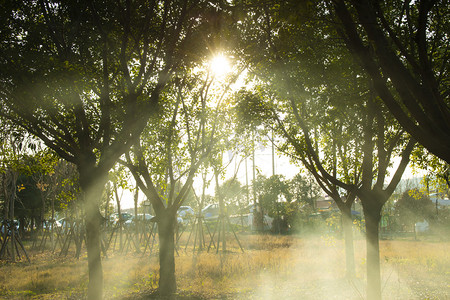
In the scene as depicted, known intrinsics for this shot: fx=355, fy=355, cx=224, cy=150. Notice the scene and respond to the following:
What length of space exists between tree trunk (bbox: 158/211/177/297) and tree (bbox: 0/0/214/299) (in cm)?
207

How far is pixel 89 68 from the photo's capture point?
8195 millimetres

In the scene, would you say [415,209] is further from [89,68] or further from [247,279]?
[89,68]

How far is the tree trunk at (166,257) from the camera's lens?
9791 mm

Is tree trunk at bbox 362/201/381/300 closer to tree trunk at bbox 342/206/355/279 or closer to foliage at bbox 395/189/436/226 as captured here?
tree trunk at bbox 342/206/355/279

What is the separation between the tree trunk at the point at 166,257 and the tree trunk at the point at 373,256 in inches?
203

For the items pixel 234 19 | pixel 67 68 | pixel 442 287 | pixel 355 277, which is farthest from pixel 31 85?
pixel 442 287

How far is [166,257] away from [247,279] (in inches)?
124

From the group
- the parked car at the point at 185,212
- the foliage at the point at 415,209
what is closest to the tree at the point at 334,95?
the parked car at the point at 185,212

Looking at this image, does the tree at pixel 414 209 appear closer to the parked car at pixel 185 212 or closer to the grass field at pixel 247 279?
the grass field at pixel 247 279

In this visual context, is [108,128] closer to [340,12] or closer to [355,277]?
[340,12]

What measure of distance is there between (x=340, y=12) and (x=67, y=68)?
5041 mm

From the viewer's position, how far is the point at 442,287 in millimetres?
10188

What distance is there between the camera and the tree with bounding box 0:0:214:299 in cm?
717

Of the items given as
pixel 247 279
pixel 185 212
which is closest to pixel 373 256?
pixel 247 279
